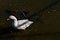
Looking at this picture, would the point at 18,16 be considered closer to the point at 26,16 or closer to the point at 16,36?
the point at 26,16

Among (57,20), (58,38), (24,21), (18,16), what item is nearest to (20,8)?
(18,16)

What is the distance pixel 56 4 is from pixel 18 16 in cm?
349

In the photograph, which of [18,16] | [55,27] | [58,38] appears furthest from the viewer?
[18,16]

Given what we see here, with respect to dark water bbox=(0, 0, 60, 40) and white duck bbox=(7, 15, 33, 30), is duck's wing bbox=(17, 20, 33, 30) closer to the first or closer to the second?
white duck bbox=(7, 15, 33, 30)

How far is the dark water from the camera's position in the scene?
1389 cm

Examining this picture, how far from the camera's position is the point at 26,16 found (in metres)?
16.1

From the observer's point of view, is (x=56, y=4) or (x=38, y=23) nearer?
(x=38, y=23)

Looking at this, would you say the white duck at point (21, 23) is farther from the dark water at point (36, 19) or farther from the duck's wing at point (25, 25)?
the dark water at point (36, 19)

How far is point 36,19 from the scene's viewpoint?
15617 mm

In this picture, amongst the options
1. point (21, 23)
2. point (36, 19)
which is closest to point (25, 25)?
point (21, 23)

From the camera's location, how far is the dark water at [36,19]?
13891 mm

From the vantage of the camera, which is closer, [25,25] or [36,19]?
[25,25]

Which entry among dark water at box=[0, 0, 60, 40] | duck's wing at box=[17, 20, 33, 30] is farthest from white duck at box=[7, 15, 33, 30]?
dark water at box=[0, 0, 60, 40]

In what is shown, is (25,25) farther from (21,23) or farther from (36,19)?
(36,19)
